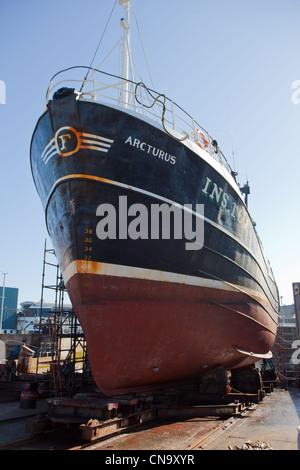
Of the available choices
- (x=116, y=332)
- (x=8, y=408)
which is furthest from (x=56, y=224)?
(x=8, y=408)

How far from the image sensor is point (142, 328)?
616 cm

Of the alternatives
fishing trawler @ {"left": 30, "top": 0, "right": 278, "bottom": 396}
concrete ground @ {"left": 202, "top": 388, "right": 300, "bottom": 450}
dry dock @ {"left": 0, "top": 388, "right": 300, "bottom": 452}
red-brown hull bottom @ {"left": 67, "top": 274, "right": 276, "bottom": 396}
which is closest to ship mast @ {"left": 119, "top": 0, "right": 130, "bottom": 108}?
fishing trawler @ {"left": 30, "top": 0, "right": 278, "bottom": 396}

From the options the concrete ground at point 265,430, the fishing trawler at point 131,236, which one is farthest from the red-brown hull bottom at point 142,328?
the concrete ground at point 265,430

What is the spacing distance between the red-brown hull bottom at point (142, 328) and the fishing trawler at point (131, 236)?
0.02 metres

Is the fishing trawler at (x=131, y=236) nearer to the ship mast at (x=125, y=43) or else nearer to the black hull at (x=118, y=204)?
the black hull at (x=118, y=204)

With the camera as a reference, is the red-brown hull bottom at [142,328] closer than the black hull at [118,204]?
Yes

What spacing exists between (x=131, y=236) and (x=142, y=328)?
165 cm

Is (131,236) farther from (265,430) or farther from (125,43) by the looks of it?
(125,43)

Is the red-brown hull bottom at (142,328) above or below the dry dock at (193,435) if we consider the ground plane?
above

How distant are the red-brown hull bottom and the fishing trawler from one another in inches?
0.7

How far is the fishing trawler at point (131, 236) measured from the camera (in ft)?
19.9

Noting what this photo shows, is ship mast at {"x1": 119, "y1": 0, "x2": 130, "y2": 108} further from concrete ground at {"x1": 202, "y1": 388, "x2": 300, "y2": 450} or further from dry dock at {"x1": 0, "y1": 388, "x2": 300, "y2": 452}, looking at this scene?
concrete ground at {"x1": 202, "y1": 388, "x2": 300, "y2": 450}

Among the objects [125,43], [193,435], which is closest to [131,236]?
[193,435]

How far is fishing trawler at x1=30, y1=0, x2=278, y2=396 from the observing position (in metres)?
6.08
